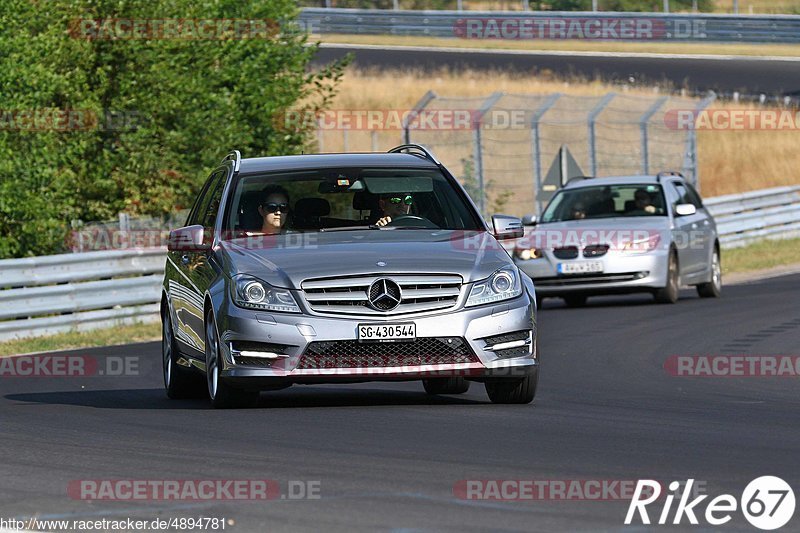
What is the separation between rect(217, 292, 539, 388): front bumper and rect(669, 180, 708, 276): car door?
11958mm

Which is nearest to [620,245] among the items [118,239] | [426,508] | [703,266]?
[703,266]

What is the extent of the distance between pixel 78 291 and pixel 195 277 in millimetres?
9813

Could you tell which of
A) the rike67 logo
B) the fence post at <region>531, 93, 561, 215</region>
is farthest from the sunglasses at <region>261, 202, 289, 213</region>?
the fence post at <region>531, 93, 561, 215</region>

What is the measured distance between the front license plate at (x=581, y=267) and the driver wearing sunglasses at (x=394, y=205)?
401 inches

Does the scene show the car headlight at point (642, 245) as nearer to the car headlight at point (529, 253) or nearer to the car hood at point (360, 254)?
the car headlight at point (529, 253)

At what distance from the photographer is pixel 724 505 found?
23.3 feet

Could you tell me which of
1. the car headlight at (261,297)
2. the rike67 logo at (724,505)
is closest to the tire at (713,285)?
the car headlight at (261,297)

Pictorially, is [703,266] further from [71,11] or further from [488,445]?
[488,445]

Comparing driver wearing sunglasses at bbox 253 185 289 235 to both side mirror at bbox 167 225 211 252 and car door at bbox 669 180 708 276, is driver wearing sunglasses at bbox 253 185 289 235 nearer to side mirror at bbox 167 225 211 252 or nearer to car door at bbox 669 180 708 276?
side mirror at bbox 167 225 211 252

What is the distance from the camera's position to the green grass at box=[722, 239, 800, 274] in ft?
99.3

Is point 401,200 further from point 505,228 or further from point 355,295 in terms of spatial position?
point 355,295

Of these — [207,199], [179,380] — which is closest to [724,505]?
[179,380]

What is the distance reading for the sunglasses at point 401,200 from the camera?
11.9 meters

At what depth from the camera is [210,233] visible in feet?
39.3
